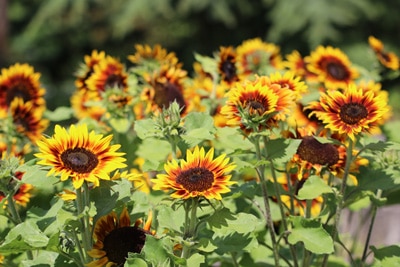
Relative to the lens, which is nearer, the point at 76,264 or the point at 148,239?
the point at 148,239

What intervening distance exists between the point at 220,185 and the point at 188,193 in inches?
2.1

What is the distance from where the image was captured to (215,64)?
2.03 metres

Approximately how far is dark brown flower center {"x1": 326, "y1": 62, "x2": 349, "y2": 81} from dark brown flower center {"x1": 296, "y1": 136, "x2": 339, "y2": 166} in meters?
0.56

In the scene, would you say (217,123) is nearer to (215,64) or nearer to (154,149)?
(215,64)

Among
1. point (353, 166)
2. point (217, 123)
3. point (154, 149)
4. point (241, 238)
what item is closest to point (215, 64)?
point (217, 123)

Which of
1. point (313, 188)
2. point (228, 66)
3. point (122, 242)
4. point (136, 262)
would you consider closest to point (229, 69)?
point (228, 66)

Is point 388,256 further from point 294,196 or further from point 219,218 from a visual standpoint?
point 219,218

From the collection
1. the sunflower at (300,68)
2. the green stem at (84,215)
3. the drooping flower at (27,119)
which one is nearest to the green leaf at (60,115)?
the drooping flower at (27,119)

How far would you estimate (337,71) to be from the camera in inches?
81.8

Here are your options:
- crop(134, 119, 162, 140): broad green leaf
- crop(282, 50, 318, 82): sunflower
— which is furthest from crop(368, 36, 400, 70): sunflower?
crop(134, 119, 162, 140): broad green leaf

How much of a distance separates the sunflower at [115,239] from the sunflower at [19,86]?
2.61 feet

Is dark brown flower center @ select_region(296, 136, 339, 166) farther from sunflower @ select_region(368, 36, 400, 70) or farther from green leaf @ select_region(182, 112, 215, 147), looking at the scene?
sunflower @ select_region(368, 36, 400, 70)

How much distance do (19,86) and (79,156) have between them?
0.89m

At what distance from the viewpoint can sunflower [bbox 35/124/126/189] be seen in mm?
1209
